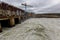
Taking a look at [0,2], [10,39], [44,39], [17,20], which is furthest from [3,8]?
[17,20]

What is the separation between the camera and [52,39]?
165 inches

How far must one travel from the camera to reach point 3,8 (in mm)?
5961

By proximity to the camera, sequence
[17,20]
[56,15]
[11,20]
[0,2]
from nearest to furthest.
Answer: [0,2], [11,20], [17,20], [56,15]

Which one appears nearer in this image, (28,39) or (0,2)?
(28,39)

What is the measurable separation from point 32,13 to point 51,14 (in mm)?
3296

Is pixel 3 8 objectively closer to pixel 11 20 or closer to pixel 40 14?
pixel 11 20

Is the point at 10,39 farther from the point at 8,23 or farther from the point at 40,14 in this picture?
the point at 40,14

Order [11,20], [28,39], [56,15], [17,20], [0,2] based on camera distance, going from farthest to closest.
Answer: [56,15] < [17,20] < [11,20] < [0,2] < [28,39]

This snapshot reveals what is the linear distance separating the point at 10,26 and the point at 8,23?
1.01ft

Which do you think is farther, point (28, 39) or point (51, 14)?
point (51, 14)

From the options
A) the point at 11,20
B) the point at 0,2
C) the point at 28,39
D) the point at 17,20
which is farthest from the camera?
the point at 17,20

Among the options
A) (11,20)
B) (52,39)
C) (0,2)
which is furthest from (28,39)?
(11,20)

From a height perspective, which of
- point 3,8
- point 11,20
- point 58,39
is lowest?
point 58,39

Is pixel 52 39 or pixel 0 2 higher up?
pixel 0 2
